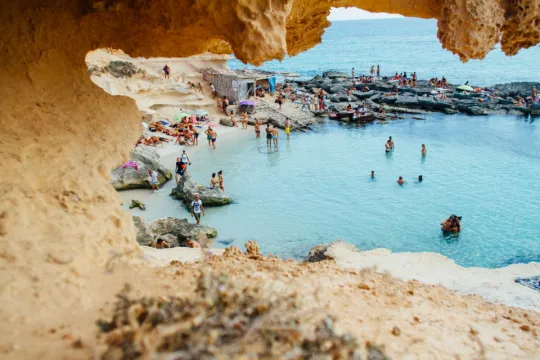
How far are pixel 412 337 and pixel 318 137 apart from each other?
25.5 meters

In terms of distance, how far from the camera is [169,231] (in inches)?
541

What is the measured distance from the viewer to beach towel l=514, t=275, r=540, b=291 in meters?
9.54

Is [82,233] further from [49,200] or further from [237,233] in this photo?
[237,233]

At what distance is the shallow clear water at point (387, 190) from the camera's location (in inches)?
616

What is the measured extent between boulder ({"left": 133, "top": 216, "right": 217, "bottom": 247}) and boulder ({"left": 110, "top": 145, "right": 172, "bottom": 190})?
5070 millimetres

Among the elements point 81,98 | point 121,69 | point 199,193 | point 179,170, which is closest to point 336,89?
point 121,69

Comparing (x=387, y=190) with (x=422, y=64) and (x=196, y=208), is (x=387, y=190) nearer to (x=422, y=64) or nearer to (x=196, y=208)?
(x=196, y=208)

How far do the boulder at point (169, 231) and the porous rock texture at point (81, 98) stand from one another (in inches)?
253

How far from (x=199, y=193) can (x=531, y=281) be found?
12.0 meters

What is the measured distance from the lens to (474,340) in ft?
14.6

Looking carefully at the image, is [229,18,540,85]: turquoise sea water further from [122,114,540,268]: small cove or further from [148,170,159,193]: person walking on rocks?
[148,170,159,193]: person walking on rocks

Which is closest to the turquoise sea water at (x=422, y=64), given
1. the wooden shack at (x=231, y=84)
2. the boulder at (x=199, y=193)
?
the wooden shack at (x=231, y=84)

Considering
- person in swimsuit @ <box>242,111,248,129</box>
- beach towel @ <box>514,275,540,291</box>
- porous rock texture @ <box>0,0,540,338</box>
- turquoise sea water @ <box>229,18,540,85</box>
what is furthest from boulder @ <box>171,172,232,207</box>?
turquoise sea water @ <box>229,18,540,85</box>

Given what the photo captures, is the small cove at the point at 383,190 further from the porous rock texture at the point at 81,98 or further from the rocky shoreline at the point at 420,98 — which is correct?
the porous rock texture at the point at 81,98
